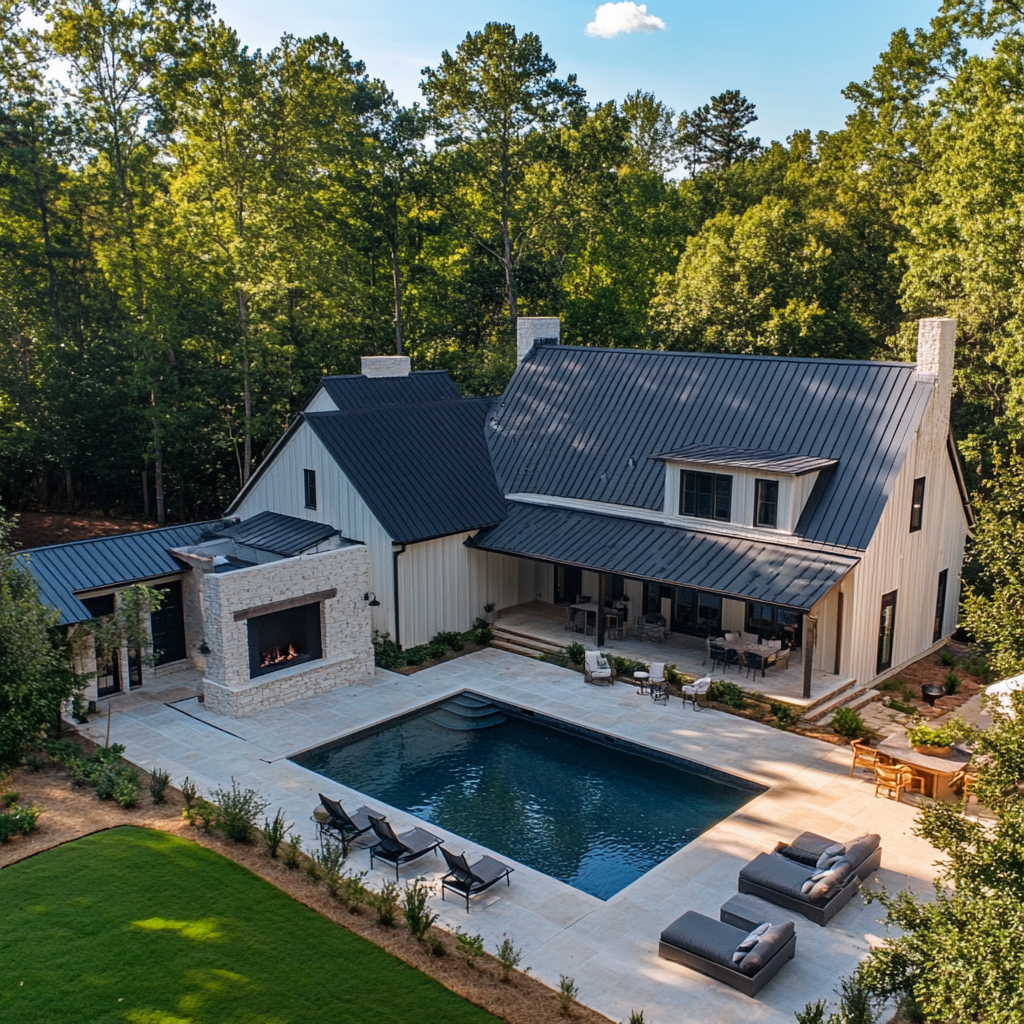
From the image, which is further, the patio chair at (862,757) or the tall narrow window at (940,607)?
the tall narrow window at (940,607)

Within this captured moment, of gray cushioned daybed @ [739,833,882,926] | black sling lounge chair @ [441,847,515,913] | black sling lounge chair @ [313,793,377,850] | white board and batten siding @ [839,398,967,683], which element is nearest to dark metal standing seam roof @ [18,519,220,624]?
black sling lounge chair @ [313,793,377,850]

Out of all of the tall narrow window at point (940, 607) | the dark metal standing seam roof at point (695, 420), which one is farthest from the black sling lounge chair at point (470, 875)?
the tall narrow window at point (940, 607)

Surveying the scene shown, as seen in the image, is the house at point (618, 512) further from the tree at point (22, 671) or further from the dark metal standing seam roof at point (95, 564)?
the tree at point (22, 671)

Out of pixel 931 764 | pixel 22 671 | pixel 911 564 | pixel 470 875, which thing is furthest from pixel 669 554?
pixel 22 671

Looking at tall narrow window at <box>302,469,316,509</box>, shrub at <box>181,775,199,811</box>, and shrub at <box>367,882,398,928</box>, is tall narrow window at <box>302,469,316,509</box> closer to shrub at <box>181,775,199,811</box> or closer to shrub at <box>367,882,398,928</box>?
shrub at <box>181,775,199,811</box>

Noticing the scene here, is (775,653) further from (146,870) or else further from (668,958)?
(146,870)

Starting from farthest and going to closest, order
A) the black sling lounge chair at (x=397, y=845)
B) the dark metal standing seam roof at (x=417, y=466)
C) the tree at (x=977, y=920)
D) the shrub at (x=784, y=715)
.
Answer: the dark metal standing seam roof at (x=417, y=466), the shrub at (x=784, y=715), the black sling lounge chair at (x=397, y=845), the tree at (x=977, y=920)

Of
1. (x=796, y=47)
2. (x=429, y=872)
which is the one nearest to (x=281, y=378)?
(x=796, y=47)
